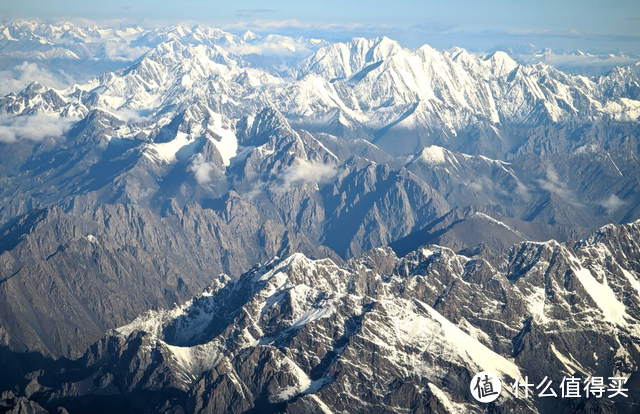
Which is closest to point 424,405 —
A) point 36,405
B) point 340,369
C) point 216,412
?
point 340,369

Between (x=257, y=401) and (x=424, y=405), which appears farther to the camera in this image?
(x=257, y=401)

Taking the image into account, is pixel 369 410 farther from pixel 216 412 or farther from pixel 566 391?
pixel 566 391

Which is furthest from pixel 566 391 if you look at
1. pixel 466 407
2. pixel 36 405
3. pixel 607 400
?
pixel 36 405

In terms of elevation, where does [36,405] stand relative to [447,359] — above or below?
below

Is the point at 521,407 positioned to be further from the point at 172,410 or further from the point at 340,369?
the point at 172,410

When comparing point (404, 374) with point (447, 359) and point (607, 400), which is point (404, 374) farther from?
point (607, 400)

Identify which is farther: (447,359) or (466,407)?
(447,359)

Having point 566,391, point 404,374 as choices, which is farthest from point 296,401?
point 566,391
